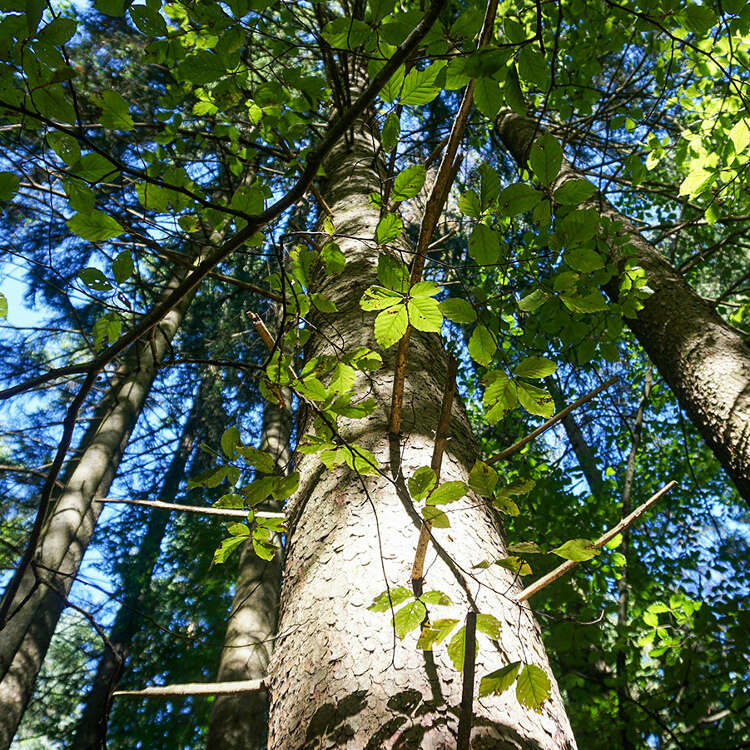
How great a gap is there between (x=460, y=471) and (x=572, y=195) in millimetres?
577

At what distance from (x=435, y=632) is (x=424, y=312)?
452 mm

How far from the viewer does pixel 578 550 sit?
2.33ft

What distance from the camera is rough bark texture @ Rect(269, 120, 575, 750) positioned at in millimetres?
601

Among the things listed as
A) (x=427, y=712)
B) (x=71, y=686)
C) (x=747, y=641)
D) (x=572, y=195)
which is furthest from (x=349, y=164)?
(x=71, y=686)

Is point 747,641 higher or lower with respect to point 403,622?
higher

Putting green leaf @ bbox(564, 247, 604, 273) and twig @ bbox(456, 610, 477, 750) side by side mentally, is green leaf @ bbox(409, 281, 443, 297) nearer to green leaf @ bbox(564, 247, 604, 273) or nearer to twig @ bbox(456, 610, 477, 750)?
green leaf @ bbox(564, 247, 604, 273)

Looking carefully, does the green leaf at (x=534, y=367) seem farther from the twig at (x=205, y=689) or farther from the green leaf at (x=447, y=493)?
the twig at (x=205, y=689)

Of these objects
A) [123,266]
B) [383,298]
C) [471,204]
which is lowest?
[383,298]

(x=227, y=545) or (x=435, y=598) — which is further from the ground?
(x=227, y=545)

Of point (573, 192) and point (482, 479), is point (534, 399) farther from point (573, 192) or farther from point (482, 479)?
point (573, 192)

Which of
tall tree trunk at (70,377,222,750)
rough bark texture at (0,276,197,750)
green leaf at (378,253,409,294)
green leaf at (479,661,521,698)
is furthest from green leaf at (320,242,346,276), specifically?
tall tree trunk at (70,377,222,750)

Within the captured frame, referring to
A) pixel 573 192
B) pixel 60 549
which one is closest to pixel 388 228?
pixel 573 192

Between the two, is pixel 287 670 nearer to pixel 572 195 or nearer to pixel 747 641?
pixel 572 195

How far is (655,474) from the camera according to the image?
180 inches
